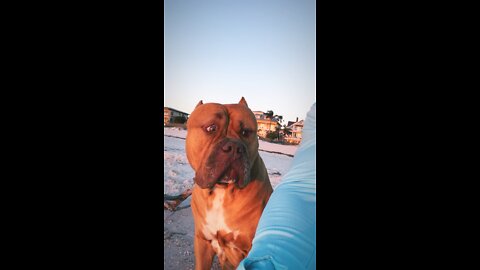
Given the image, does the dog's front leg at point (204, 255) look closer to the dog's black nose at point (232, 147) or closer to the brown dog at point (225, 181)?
the brown dog at point (225, 181)

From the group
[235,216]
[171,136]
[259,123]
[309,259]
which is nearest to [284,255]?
[309,259]

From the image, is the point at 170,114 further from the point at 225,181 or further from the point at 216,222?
the point at 216,222

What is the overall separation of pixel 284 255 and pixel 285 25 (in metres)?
1.05

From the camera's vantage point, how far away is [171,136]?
1.81 meters

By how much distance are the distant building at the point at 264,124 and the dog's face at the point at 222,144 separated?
0.04 meters

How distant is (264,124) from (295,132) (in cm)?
18

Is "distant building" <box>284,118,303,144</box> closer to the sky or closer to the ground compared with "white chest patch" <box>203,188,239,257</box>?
closer to the sky

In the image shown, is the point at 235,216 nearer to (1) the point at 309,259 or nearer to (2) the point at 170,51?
(1) the point at 309,259

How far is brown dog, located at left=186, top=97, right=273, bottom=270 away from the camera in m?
1.67

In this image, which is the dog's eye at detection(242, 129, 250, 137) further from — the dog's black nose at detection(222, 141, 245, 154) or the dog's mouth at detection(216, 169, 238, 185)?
the dog's mouth at detection(216, 169, 238, 185)

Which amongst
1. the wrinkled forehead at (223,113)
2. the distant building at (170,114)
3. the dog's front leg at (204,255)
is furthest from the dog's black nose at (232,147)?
the dog's front leg at (204,255)

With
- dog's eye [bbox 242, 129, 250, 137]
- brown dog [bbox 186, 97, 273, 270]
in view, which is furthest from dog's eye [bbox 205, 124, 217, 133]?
dog's eye [bbox 242, 129, 250, 137]

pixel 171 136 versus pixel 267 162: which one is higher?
pixel 171 136

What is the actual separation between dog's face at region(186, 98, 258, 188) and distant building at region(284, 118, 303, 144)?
0.22m
